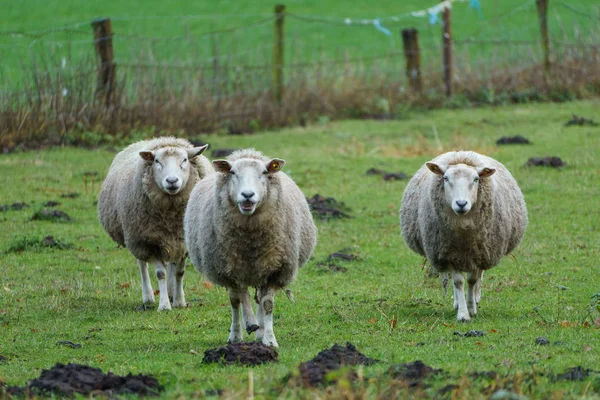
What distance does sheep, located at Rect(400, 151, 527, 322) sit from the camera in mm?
8281

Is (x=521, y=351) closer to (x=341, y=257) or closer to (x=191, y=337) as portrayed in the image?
(x=191, y=337)

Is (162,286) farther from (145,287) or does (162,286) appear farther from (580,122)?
(580,122)

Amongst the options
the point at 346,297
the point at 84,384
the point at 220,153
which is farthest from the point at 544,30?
the point at 84,384

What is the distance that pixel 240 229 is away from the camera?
7.59 m

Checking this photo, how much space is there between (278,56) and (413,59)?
3.22 m

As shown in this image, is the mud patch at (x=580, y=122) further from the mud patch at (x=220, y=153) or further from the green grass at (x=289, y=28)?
the mud patch at (x=220, y=153)

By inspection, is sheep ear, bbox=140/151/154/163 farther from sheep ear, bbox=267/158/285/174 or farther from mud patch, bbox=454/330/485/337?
mud patch, bbox=454/330/485/337

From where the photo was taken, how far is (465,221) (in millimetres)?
8375

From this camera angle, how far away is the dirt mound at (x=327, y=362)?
5.71 metres

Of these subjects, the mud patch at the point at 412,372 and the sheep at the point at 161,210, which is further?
the sheep at the point at 161,210

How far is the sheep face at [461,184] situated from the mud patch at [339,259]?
245 centimetres

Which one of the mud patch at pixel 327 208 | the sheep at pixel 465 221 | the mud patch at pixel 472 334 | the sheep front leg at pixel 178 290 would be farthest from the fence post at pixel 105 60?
the mud patch at pixel 472 334

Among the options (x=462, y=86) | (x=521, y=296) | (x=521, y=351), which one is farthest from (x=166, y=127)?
(x=521, y=351)

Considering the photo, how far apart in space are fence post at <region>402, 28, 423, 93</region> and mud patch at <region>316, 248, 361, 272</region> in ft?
35.7
